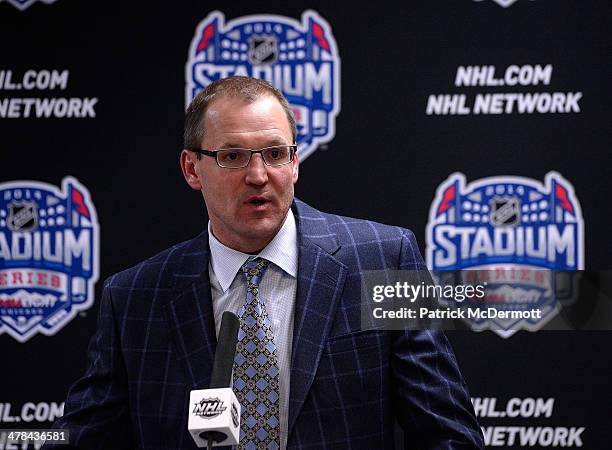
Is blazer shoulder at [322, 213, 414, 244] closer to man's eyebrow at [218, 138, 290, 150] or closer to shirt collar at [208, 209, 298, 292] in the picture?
shirt collar at [208, 209, 298, 292]

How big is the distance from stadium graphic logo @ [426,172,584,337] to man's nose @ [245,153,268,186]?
1.11m

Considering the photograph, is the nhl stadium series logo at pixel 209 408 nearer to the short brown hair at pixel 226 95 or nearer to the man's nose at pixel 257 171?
the man's nose at pixel 257 171

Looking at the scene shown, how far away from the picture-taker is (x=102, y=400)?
5.70 ft

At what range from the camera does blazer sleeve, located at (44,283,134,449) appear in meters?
1.72

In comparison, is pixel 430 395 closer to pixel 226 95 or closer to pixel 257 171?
pixel 257 171

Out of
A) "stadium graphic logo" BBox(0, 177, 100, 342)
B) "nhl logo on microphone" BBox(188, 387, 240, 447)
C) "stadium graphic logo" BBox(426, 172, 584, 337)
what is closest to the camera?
"nhl logo on microphone" BBox(188, 387, 240, 447)

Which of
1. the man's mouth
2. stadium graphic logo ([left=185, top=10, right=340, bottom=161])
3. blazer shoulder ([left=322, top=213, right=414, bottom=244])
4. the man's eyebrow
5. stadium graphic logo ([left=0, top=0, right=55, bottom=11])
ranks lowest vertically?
blazer shoulder ([left=322, top=213, right=414, bottom=244])

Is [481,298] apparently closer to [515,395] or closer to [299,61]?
[515,395]

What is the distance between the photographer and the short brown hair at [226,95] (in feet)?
5.59

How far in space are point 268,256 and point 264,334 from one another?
17cm

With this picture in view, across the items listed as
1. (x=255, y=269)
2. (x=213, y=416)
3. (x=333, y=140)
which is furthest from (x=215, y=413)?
(x=333, y=140)

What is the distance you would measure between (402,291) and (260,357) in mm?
309

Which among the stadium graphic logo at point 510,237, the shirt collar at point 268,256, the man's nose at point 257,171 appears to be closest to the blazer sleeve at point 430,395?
the shirt collar at point 268,256

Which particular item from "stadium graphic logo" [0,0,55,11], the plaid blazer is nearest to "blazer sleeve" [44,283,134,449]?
the plaid blazer
